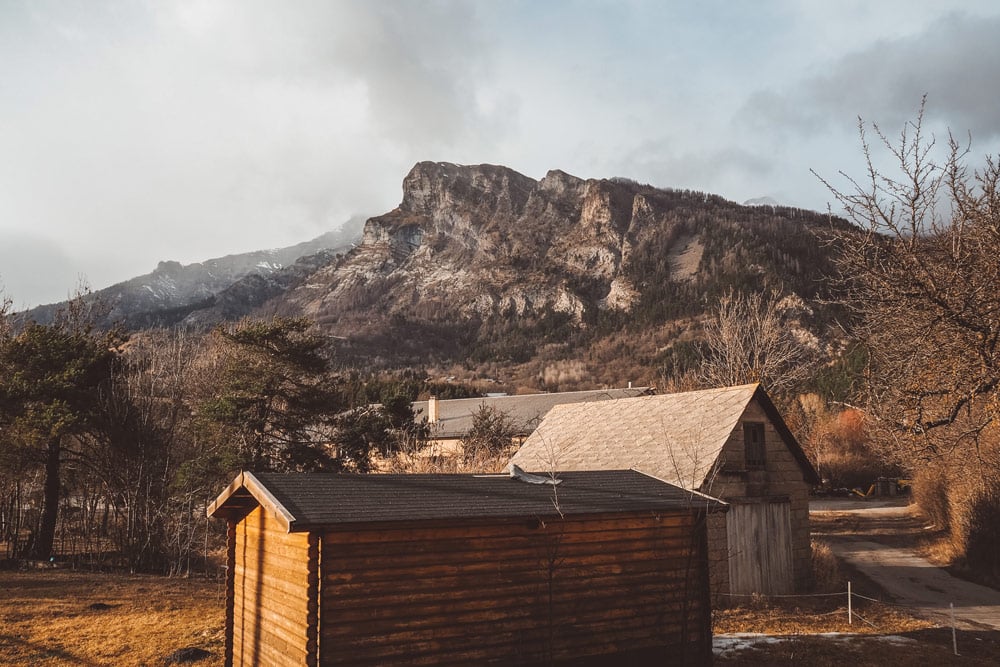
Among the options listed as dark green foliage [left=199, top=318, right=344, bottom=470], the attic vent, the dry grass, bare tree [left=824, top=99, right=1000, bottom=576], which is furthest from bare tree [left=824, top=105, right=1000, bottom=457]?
dark green foliage [left=199, top=318, right=344, bottom=470]

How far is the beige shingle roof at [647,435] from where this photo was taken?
20359mm

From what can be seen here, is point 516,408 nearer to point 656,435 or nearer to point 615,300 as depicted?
point 656,435

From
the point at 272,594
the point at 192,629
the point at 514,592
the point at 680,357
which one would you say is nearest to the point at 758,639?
the point at 514,592

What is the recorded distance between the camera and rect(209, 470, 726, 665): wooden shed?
10.6m

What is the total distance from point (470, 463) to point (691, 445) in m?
22.7

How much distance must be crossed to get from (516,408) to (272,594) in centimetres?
5206

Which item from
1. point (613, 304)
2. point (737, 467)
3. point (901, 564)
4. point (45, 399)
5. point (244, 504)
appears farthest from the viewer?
point (613, 304)

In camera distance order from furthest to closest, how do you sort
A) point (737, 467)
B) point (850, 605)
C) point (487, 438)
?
point (487, 438) → point (737, 467) → point (850, 605)

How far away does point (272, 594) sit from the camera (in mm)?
12102

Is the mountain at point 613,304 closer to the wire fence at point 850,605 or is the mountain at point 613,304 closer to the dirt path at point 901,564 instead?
the dirt path at point 901,564

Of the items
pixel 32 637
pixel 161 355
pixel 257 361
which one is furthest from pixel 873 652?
pixel 161 355

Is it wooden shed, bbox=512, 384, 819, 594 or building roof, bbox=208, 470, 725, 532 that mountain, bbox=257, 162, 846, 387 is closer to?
wooden shed, bbox=512, 384, 819, 594

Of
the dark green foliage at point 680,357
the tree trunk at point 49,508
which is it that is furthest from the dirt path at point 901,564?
the dark green foliage at point 680,357

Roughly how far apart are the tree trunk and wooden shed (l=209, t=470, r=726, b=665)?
20.7 metres
